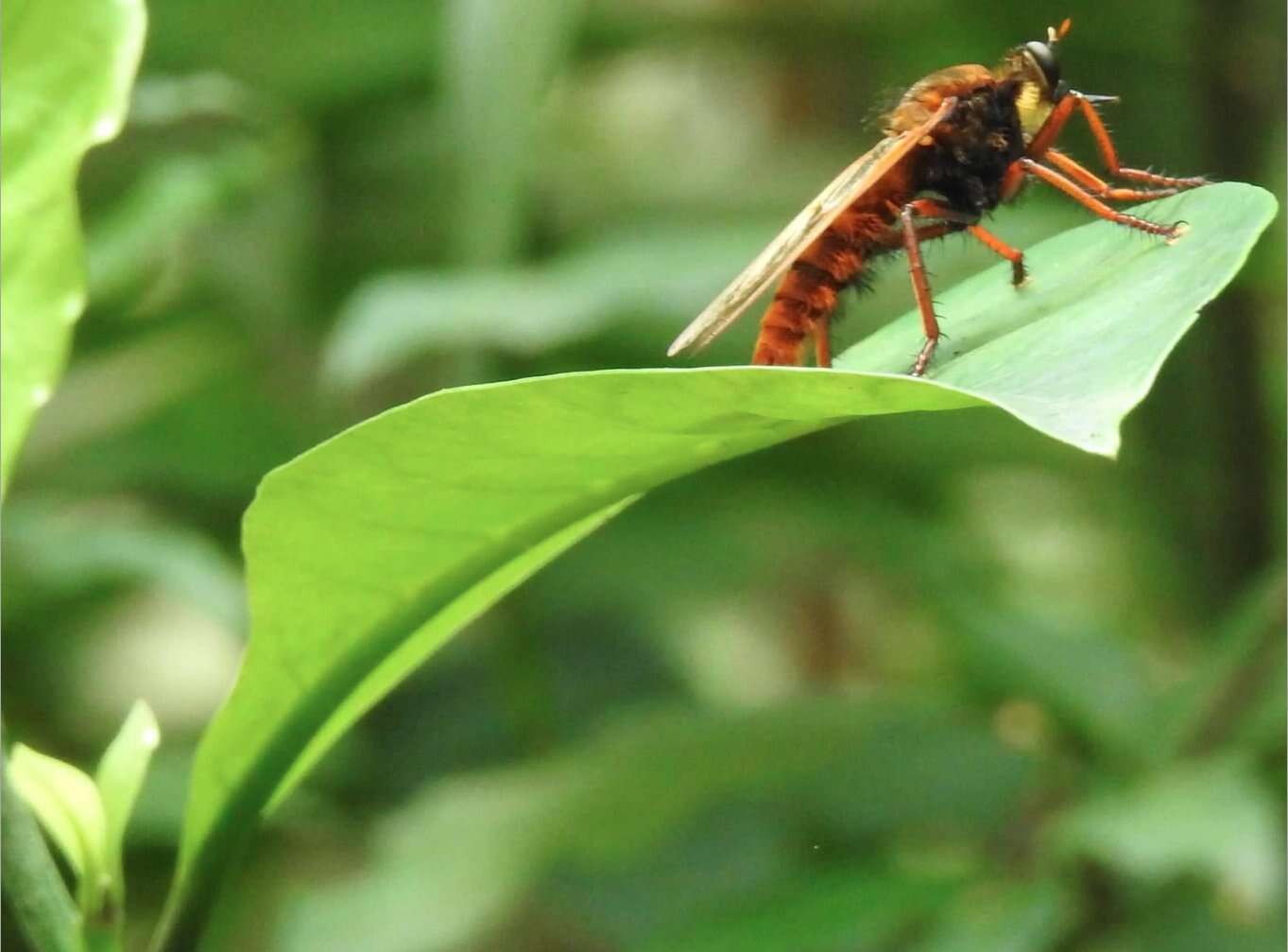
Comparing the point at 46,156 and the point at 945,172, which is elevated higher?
the point at 46,156

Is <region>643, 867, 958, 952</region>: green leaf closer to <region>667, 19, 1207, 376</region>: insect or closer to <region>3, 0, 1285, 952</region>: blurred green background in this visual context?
<region>3, 0, 1285, 952</region>: blurred green background

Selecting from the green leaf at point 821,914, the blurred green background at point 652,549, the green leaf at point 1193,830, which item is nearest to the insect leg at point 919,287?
the blurred green background at point 652,549

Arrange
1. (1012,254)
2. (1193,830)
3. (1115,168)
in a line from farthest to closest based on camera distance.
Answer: (1193,830) → (1115,168) → (1012,254)

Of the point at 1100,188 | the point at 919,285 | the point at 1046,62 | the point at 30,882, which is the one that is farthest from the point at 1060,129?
the point at 30,882

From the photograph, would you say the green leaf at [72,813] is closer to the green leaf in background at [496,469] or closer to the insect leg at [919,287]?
the green leaf in background at [496,469]

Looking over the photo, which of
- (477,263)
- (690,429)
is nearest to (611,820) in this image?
(477,263)

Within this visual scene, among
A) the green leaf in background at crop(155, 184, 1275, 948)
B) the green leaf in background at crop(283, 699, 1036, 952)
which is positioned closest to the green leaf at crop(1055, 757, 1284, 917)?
the green leaf in background at crop(283, 699, 1036, 952)

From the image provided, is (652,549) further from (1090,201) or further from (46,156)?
(46,156)
